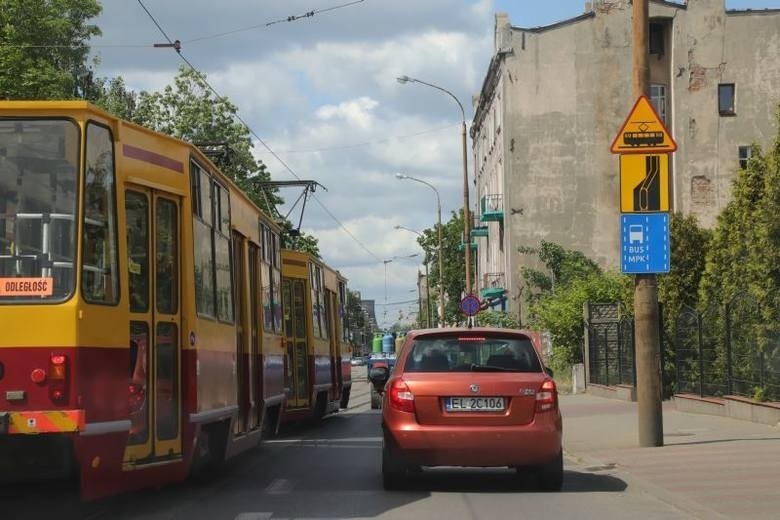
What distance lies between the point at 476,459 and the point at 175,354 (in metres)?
3.04

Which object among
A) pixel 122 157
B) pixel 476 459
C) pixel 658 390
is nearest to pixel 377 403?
pixel 658 390

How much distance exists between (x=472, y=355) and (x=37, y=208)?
15.5 feet

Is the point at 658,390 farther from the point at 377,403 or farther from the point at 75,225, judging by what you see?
the point at 377,403

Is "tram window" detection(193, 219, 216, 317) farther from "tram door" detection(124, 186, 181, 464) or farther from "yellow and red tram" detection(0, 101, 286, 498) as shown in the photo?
"tram door" detection(124, 186, 181, 464)

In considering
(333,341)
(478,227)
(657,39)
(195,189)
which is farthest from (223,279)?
(478,227)

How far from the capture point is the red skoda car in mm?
10961

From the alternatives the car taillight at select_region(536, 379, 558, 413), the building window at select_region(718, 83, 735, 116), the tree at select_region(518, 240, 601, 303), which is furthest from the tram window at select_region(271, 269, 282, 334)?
the building window at select_region(718, 83, 735, 116)

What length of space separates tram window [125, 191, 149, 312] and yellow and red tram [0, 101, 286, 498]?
0.01 meters

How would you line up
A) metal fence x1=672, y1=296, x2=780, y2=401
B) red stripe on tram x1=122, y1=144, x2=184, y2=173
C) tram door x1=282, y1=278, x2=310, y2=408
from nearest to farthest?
red stripe on tram x1=122, y1=144, x2=184, y2=173, metal fence x1=672, y1=296, x2=780, y2=401, tram door x1=282, y1=278, x2=310, y2=408

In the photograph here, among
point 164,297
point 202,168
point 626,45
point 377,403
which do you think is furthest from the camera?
point 626,45

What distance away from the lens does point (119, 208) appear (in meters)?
8.88

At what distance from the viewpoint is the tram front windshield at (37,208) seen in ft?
26.9

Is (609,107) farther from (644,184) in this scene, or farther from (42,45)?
(644,184)

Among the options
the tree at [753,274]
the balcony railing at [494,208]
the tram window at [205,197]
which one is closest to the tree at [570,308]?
the balcony railing at [494,208]
